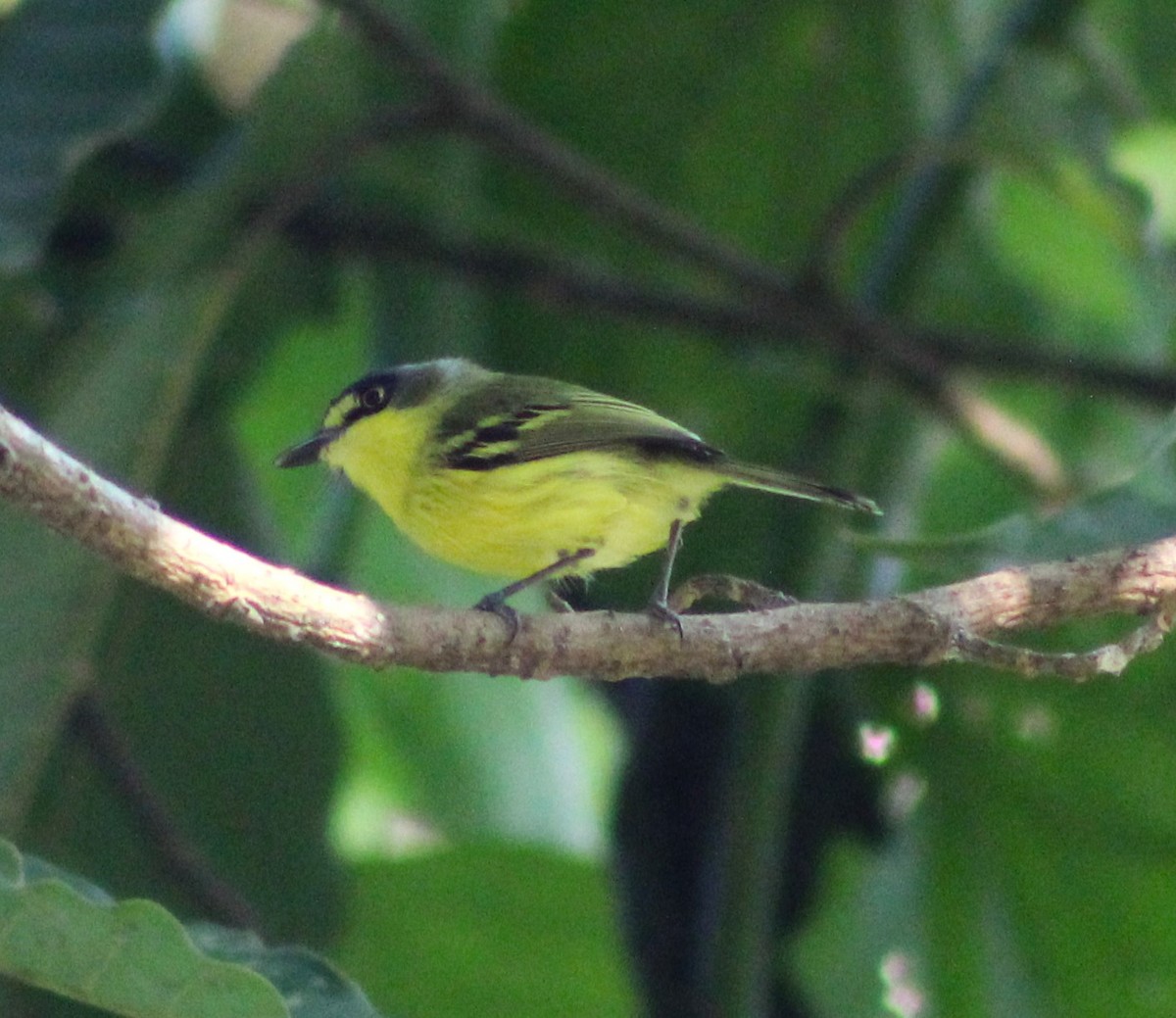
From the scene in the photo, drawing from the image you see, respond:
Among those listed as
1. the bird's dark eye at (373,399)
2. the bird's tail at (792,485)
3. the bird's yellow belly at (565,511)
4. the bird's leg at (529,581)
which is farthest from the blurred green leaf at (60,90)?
the bird's tail at (792,485)

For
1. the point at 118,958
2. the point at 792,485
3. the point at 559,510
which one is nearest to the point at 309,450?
the point at 559,510

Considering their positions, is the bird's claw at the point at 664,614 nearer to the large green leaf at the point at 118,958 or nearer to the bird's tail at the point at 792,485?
the bird's tail at the point at 792,485

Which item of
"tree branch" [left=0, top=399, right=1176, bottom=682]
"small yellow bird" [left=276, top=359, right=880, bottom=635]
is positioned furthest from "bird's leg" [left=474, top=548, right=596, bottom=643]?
"tree branch" [left=0, top=399, right=1176, bottom=682]

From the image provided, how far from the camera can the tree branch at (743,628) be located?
1.53 m

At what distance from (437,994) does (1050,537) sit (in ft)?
5.59

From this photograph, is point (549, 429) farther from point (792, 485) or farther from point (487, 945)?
point (487, 945)

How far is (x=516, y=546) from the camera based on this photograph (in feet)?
7.80

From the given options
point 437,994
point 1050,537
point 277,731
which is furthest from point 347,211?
point 1050,537

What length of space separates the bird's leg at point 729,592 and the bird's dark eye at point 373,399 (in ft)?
3.41

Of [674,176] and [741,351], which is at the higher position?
[674,176]

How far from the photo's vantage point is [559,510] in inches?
93.0

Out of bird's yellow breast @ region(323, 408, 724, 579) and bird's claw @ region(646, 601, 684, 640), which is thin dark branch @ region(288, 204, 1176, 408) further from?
bird's claw @ region(646, 601, 684, 640)

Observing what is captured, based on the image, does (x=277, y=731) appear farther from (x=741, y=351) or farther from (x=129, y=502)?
(x=129, y=502)

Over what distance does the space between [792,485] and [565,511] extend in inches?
14.3
